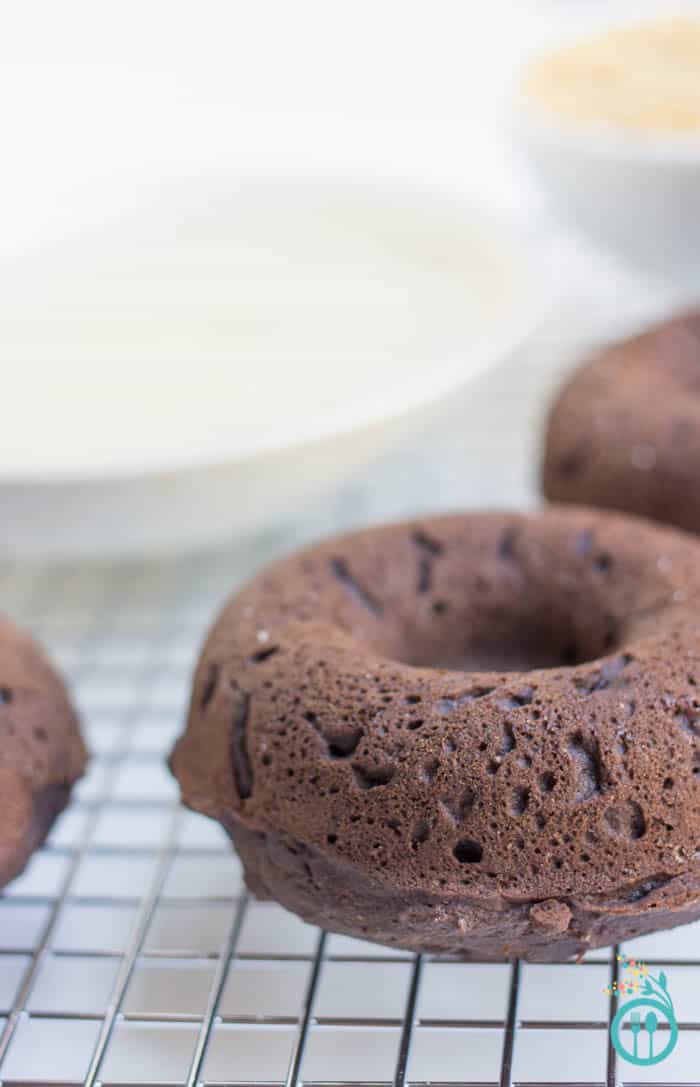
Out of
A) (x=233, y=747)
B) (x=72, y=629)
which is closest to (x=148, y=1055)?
(x=233, y=747)

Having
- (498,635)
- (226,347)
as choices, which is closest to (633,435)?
(498,635)

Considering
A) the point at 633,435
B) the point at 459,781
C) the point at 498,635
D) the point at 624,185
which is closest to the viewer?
the point at 459,781

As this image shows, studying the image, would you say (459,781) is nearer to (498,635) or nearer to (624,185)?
(498,635)

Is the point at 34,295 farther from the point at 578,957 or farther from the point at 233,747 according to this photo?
the point at 578,957

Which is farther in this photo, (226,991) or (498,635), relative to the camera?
(498,635)

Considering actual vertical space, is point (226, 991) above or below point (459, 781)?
below

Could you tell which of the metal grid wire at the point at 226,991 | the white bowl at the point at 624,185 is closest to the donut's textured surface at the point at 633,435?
the white bowl at the point at 624,185

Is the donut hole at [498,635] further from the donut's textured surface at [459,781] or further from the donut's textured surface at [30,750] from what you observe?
the donut's textured surface at [30,750]

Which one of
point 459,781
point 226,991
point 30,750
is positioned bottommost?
point 226,991
